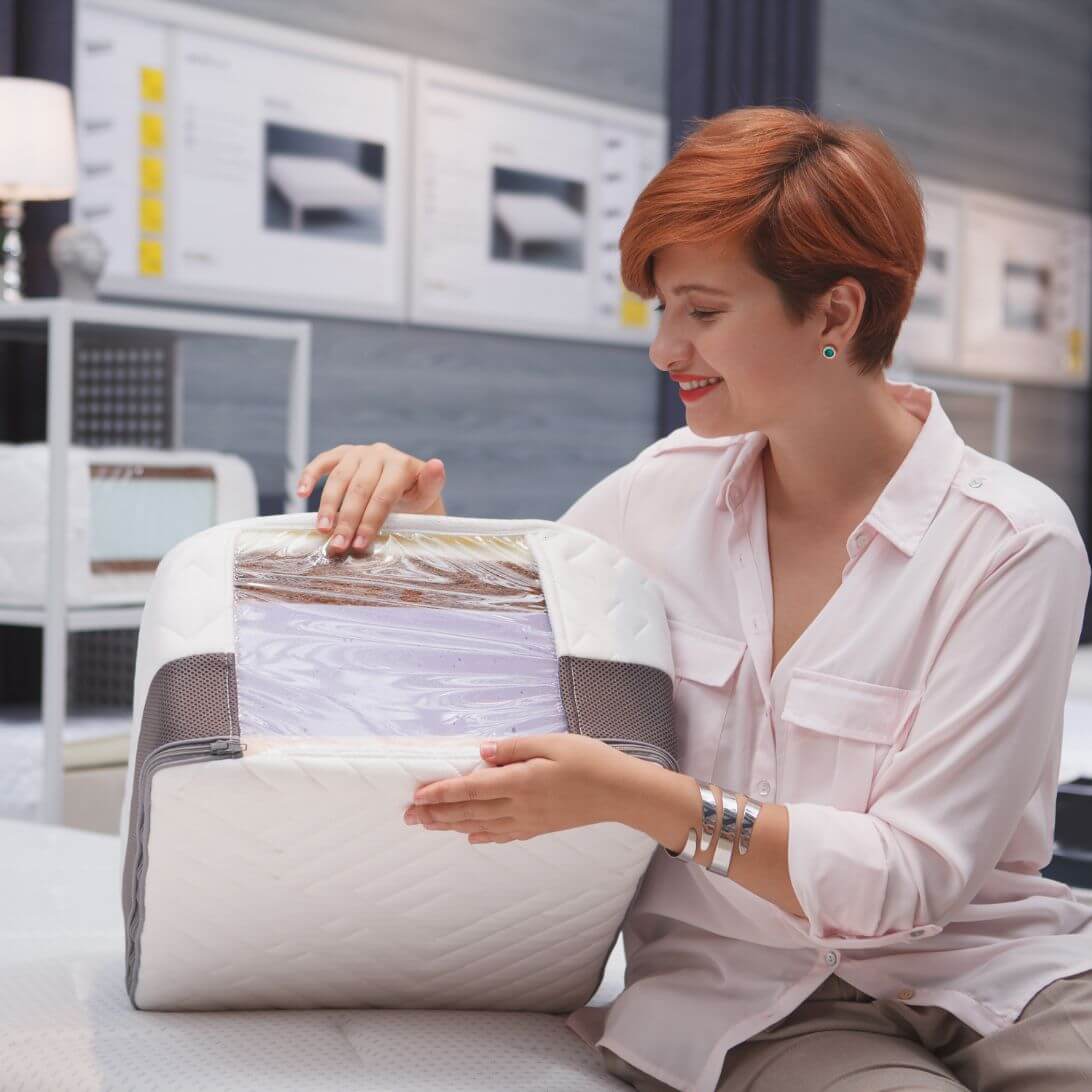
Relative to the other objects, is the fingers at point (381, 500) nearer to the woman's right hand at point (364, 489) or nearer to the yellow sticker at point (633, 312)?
the woman's right hand at point (364, 489)

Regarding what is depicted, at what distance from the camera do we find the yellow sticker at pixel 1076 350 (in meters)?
6.22

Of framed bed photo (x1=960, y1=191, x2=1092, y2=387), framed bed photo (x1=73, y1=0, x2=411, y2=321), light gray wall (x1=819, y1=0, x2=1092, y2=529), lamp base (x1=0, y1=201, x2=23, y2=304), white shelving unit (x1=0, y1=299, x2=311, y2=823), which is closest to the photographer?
white shelving unit (x1=0, y1=299, x2=311, y2=823)

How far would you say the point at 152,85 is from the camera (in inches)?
129

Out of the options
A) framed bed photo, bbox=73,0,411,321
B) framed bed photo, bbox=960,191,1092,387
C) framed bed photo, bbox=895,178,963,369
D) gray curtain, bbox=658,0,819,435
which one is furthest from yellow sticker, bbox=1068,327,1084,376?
framed bed photo, bbox=73,0,411,321

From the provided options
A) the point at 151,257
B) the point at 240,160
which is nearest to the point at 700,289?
the point at 151,257

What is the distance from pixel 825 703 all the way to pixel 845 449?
0.22 meters

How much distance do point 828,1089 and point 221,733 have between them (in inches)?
18.5

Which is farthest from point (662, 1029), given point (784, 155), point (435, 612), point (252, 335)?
point (252, 335)

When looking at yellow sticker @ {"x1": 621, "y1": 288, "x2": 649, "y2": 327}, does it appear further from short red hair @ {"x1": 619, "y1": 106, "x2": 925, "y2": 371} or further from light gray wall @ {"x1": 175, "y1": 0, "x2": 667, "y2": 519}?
short red hair @ {"x1": 619, "y1": 106, "x2": 925, "y2": 371}

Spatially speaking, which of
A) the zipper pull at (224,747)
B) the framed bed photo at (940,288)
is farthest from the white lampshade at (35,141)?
the framed bed photo at (940,288)

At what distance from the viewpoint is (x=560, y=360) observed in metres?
4.29

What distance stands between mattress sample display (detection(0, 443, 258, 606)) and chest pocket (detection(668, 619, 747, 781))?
1.71 metres

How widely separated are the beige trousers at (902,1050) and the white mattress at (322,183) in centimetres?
282

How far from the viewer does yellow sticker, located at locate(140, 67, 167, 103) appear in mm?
3262
